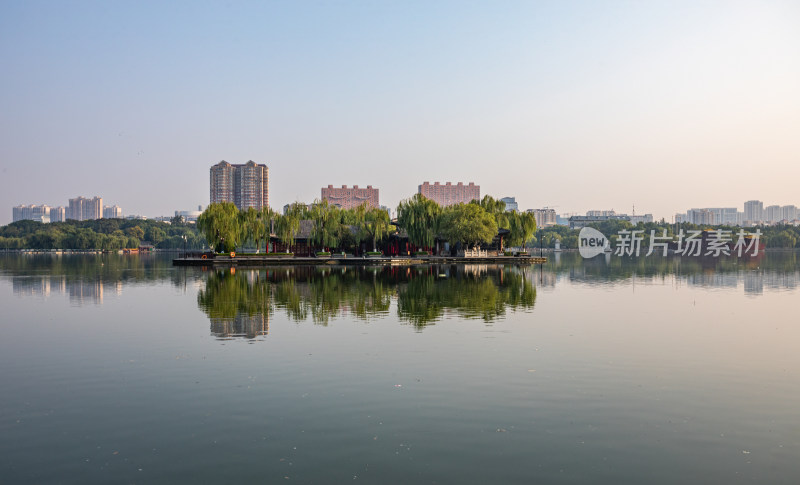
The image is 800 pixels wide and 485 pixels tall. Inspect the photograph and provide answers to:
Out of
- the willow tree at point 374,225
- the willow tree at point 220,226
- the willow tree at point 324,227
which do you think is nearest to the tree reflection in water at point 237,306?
the willow tree at point 220,226

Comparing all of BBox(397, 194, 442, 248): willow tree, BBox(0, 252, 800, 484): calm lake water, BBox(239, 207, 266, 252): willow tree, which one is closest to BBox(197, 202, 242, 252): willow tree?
BBox(239, 207, 266, 252): willow tree

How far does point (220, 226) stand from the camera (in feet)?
234

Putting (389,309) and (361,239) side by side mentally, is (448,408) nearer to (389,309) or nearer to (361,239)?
(389,309)

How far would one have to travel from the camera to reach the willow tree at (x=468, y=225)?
80000 millimetres

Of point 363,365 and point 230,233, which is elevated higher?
point 230,233

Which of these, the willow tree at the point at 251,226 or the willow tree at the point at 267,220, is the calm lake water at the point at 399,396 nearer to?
the willow tree at the point at 251,226

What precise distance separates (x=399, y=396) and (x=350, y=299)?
20.0 m

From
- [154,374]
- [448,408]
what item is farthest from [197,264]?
[448,408]

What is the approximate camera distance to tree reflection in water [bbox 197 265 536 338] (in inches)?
990

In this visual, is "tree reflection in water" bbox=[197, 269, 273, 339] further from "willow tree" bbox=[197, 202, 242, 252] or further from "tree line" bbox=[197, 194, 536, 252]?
"tree line" bbox=[197, 194, 536, 252]

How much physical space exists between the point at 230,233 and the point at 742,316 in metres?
57.4

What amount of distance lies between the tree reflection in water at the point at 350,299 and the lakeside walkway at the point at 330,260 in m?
23.4

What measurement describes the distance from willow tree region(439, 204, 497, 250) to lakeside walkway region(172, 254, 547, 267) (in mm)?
2992

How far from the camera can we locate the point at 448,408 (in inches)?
480
